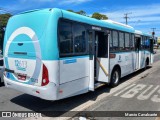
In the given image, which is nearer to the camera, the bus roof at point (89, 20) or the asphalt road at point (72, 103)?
the bus roof at point (89, 20)

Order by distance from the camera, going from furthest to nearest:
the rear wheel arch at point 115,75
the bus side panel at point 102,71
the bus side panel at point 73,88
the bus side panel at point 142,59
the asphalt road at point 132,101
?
the bus side panel at point 142,59 → the rear wheel arch at point 115,75 → the bus side panel at point 102,71 → the asphalt road at point 132,101 → the bus side panel at point 73,88

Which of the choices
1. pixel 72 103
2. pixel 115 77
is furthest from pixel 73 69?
pixel 115 77

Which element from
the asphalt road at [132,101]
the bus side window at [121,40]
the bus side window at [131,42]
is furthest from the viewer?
the bus side window at [131,42]

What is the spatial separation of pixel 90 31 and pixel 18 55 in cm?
251

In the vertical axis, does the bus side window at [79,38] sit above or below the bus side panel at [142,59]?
above

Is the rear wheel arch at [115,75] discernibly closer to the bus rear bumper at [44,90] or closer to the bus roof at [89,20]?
the bus roof at [89,20]

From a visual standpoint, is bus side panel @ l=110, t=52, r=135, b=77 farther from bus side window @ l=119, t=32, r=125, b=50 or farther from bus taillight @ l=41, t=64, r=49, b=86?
bus taillight @ l=41, t=64, r=49, b=86

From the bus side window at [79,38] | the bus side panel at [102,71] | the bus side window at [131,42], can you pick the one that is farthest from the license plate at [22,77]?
the bus side window at [131,42]

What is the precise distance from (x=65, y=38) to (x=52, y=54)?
74 cm

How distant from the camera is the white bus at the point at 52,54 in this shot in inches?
235

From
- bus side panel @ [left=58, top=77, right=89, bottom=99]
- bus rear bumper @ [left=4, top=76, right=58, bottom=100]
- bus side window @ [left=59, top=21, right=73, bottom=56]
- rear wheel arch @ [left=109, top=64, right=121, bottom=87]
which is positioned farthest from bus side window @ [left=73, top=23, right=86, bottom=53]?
rear wheel arch @ [left=109, top=64, right=121, bottom=87]

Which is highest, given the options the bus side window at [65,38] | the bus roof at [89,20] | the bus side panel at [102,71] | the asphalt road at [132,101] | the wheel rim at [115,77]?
the bus roof at [89,20]

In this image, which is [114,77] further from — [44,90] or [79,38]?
[44,90]

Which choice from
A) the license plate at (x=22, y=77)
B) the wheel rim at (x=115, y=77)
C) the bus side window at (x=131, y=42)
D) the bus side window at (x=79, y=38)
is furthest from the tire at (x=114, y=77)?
the license plate at (x=22, y=77)
